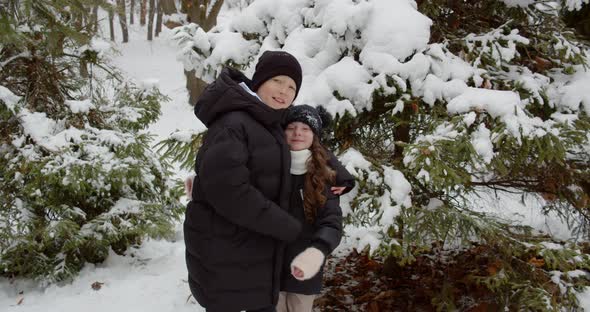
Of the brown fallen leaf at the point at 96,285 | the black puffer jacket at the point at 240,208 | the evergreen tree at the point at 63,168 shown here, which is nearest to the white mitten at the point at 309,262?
the black puffer jacket at the point at 240,208

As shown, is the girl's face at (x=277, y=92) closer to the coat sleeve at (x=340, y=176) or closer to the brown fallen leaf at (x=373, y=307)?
the coat sleeve at (x=340, y=176)

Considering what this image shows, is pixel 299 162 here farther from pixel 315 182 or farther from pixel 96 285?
pixel 96 285

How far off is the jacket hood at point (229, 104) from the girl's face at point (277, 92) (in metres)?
0.11

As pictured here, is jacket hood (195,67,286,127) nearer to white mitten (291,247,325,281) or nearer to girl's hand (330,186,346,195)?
girl's hand (330,186,346,195)

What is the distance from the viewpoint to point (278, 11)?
369 cm

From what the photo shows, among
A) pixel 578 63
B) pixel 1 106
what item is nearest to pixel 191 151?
pixel 1 106

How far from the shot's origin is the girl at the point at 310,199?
214 centimetres

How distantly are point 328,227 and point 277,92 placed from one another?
75 cm

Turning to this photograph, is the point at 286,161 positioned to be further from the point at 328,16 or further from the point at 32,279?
the point at 32,279

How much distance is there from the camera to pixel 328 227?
216 cm

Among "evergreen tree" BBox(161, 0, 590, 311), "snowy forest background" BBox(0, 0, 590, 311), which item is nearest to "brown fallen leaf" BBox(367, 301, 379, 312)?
"snowy forest background" BBox(0, 0, 590, 311)

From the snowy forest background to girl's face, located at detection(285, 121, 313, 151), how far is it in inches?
27.4

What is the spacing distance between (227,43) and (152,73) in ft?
63.1

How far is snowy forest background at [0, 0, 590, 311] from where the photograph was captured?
2.91 m
